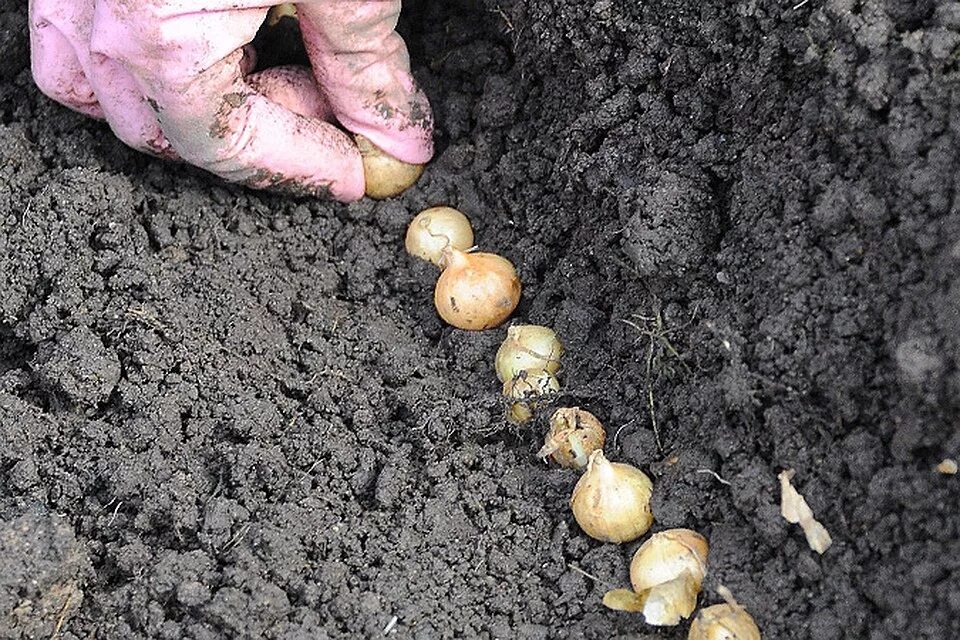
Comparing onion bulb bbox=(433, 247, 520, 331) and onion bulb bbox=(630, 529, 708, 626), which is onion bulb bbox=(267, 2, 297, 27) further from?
onion bulb bbox=(630, 529, 708, 626)

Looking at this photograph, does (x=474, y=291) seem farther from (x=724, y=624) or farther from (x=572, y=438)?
(x=724, y=624)

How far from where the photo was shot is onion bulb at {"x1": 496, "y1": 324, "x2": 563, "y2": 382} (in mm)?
2279

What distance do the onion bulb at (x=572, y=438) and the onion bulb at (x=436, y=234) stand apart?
0.49 metres

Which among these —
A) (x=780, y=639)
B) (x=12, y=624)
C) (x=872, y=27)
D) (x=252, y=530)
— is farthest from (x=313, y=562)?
(x=872, y=27)

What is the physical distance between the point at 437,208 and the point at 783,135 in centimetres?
78

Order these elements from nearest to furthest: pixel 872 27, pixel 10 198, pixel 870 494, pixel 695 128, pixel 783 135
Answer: pixel 870 494 → pixel 872 27 → pixel 783 135 → pixel 695 128 → pixel 10 198

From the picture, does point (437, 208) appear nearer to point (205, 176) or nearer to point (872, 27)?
point (205, 176)

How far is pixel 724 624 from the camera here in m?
1.85

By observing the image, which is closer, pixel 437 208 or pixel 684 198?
pixel 684 198

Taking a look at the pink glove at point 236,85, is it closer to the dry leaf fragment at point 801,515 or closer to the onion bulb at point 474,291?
the onion bulb at point 474,291

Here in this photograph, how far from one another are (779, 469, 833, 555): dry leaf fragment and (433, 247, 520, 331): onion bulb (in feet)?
2.29

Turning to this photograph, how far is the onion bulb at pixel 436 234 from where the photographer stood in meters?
2.49

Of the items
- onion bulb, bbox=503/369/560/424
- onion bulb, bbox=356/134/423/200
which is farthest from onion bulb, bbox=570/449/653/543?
onion bulb, bbox=356/134/423/200

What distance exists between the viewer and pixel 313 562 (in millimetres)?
2066
